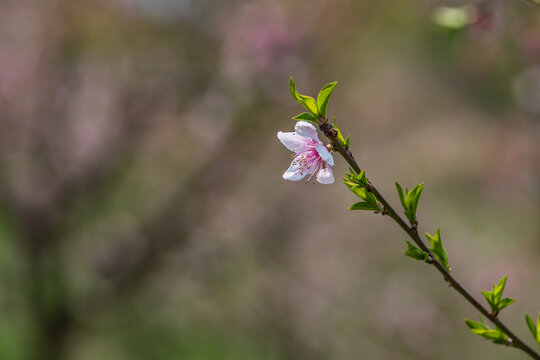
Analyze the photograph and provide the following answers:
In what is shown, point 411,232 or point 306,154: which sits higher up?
point 306,154

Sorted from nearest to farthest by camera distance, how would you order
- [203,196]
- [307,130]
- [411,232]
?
[411,232]
[307,130]
[203,196]

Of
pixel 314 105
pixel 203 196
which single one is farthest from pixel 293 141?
pixel 203 196

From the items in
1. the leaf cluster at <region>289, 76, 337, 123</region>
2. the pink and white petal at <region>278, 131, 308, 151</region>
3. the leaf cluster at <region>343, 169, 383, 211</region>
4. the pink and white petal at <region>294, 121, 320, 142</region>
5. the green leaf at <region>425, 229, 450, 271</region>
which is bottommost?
the green leaf at <region>425, 229, 450, 271</region>

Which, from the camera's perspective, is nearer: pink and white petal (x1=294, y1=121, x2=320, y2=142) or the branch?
the branch

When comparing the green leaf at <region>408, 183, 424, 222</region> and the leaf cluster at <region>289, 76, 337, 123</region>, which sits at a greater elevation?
the leaf cluster at <region>289, 76, 337, 123</region>

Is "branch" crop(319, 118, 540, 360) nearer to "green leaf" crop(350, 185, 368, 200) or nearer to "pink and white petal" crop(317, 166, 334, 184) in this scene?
"green leaf" crop(350, 185, 368, 200)

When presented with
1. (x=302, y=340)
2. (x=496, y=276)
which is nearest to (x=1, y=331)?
(x=302, y=340)

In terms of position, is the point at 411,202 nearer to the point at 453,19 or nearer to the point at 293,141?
the point at 293,141

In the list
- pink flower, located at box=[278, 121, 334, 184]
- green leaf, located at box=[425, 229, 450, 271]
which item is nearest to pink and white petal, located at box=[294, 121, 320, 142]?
pink flower, located at box=[278, 121, 334, 184]

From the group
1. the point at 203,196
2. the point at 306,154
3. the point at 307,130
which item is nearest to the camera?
the point at 307,130
